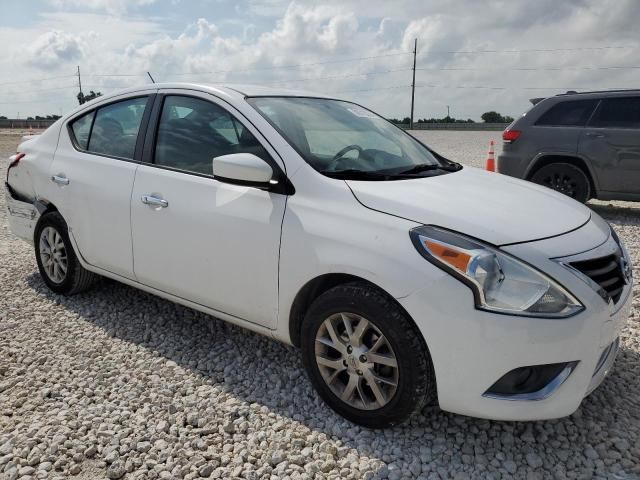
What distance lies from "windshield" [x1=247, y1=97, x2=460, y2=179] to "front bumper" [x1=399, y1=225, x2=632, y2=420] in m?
0.93

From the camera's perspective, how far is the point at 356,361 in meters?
2.71

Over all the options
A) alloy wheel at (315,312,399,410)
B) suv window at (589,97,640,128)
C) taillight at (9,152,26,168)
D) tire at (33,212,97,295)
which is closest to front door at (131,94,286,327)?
alloy wheel at (315,312,399,410)

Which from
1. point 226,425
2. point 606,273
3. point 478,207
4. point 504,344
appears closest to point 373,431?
point 226,425

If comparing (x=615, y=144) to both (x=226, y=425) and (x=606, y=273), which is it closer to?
(x=606, y=273)

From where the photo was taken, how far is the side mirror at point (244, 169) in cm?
288

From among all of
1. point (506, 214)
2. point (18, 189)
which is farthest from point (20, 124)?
point (506, 214)

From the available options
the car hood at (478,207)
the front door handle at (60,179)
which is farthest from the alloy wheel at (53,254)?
the car hood at (478,207)

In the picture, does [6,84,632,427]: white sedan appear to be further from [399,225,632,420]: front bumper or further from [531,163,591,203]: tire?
[531,163,591,203]: tire

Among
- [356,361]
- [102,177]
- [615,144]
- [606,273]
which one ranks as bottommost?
[356,361]

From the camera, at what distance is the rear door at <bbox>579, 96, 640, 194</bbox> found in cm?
744

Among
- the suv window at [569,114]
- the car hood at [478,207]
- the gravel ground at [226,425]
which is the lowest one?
the gravel ground at [226,425]

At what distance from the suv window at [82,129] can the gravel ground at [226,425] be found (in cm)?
143

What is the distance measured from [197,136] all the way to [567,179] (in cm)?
623

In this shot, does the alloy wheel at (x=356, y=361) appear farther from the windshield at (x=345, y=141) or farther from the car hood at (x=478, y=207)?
the windshield at (x=345, y=141)
